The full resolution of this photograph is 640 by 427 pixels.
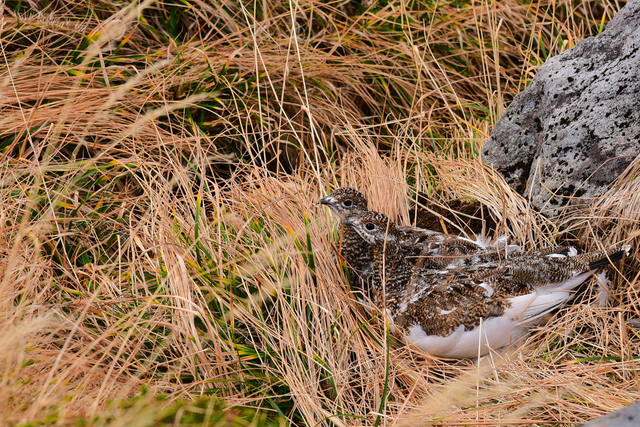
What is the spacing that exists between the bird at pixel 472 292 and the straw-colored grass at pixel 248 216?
111 millimetres

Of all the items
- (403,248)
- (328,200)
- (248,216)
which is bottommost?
(248,216)

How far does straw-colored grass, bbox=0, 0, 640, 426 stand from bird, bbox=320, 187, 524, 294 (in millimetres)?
101

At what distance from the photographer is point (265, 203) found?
3439 millimetres

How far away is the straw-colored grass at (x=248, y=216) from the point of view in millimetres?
2422

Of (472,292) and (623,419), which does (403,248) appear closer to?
(472,292)

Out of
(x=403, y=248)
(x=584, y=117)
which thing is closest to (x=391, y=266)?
(x=403, y=248)

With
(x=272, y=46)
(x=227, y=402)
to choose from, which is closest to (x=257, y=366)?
(x=227, y=402)

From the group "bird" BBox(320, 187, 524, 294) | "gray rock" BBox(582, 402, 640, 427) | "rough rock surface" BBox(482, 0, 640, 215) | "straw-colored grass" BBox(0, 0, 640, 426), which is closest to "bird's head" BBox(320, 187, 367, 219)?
"bird" BBox(320, 187, 524, 294)

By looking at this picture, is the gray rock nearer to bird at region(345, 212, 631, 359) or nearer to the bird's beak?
bird at region(345, 212, 631, 359)

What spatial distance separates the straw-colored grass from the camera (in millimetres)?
2422

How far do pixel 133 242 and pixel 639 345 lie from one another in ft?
8.45

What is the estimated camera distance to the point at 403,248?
10.7ft

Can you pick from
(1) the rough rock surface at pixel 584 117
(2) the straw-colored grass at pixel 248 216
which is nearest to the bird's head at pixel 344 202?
(2) the straw-colored grass at pixel 248 216

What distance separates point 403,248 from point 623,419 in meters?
1.53
